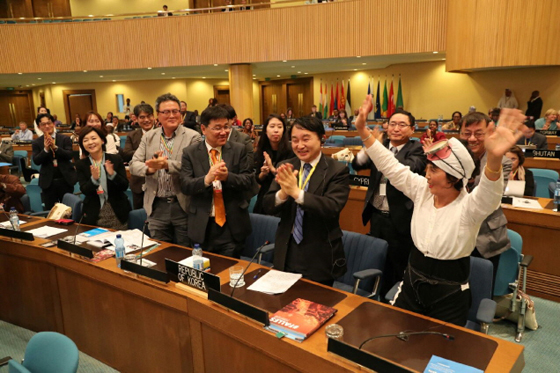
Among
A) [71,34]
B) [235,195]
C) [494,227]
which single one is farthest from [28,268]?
[71,34]

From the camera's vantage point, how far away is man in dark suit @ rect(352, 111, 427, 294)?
3.05 m

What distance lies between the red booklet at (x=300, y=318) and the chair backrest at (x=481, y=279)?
981 millimetres

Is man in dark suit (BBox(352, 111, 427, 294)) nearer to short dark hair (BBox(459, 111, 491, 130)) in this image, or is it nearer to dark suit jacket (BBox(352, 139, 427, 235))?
dark suit jacket (BBox(352, 139, 427, 235))

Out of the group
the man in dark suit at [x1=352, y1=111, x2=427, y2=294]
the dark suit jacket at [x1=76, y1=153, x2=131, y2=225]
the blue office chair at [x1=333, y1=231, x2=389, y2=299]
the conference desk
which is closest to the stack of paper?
the conference desk

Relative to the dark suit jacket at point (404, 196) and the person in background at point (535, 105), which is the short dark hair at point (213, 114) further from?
the person in background at point (535, 105)

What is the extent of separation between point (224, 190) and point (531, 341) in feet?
8.36

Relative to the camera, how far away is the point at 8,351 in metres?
3.09

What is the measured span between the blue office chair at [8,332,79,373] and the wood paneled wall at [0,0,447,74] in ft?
34.9

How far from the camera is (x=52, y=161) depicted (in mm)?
5023

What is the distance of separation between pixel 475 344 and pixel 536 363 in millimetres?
1594

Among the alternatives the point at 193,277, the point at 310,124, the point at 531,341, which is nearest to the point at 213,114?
the point at 310,124

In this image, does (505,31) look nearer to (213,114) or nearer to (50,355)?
(213,114)

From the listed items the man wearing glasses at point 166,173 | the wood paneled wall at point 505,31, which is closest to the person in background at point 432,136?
the man wearing glasses at point 166,173

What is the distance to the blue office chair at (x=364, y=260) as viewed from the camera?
276 centimetres
